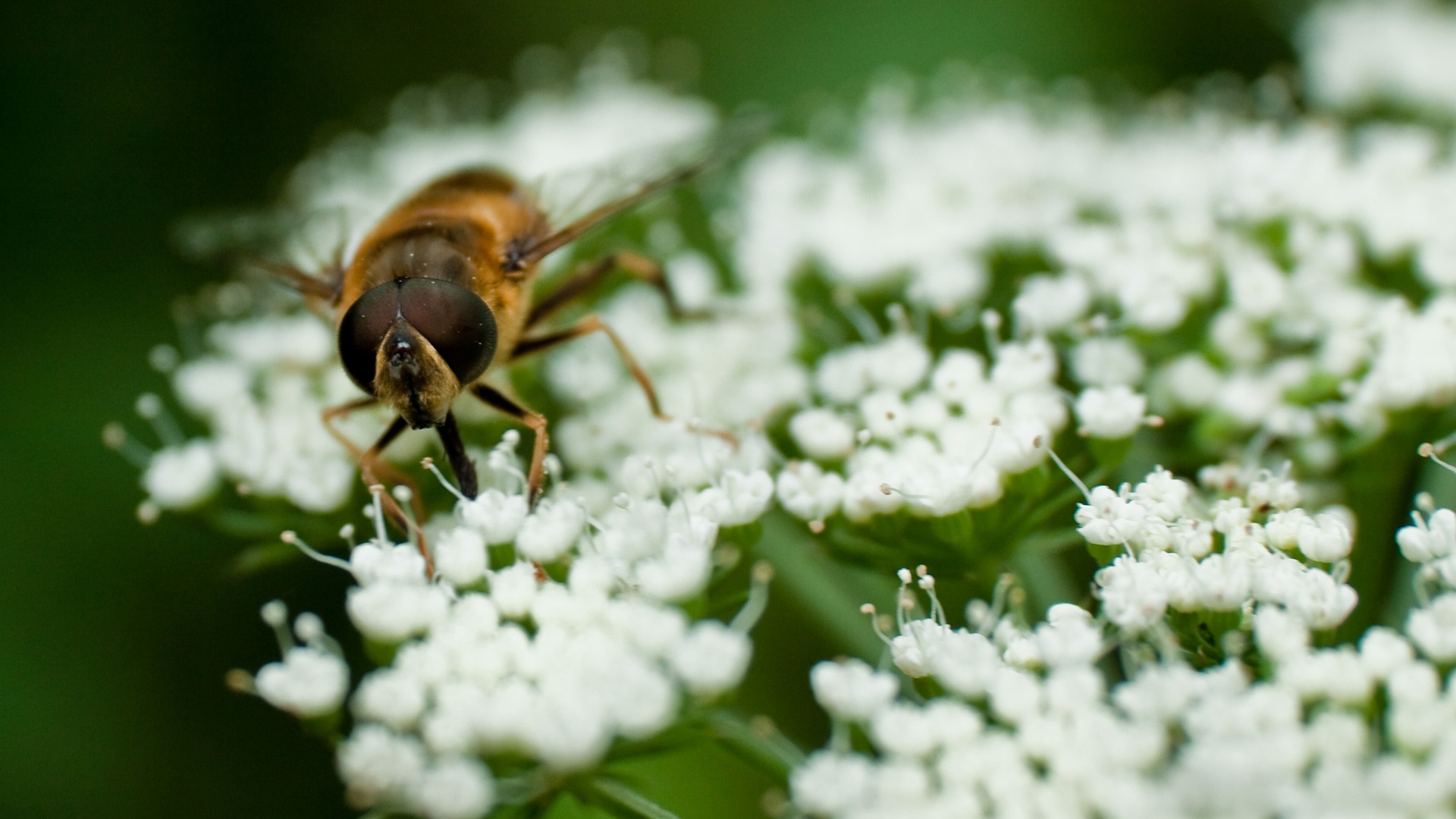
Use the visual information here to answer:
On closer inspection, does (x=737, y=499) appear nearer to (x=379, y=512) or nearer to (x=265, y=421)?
(x=379, y=512)

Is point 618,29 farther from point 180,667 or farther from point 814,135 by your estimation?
point 180,667

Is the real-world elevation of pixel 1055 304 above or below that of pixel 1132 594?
above

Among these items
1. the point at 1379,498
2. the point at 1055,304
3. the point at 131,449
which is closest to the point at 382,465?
the point at 131,449

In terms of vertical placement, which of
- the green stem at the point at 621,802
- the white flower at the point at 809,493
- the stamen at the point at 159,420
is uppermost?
the stamen at the point at 159,420

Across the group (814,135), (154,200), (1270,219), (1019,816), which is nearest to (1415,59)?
(1270,219)

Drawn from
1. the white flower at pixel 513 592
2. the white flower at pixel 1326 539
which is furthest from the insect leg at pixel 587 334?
the white flower at pixel 1326 539

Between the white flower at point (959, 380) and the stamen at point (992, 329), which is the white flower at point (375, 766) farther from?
the stamen at point (992, 329)

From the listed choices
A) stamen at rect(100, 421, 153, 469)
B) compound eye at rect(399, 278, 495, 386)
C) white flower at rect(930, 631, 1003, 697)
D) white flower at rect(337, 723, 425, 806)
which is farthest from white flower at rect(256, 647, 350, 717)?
stamen at rect(100, 421, 153, 469)
